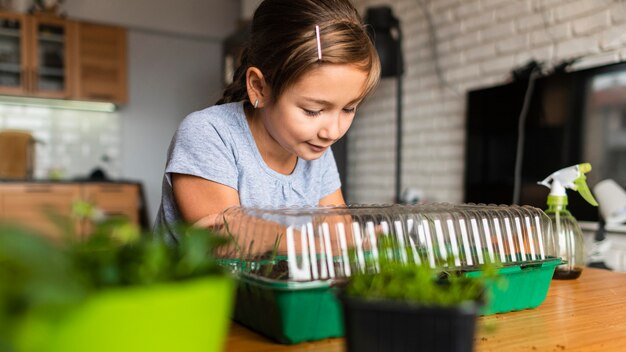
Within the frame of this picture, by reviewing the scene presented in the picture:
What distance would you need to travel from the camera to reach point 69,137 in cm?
431

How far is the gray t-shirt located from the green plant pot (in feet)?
1.83

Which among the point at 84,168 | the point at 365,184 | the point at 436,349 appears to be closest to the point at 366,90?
the point at 436,349

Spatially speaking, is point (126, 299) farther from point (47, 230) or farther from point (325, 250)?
point (325, 250)

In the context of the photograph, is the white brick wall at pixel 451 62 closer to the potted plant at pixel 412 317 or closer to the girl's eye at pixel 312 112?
the girl's eye at pixel 312 112

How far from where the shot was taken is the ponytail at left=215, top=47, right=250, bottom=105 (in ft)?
3.58

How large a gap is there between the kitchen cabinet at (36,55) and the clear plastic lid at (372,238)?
3.89 m

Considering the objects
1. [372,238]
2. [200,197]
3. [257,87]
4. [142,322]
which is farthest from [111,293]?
[257,87]

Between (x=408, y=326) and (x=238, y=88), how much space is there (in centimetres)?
86

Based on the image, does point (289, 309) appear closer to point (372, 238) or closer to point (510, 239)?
point (372, 238)

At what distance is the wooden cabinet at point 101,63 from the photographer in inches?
161

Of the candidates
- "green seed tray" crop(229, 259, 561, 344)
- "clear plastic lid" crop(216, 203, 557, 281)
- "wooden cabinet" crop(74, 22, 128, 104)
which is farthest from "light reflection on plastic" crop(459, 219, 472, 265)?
"wooden cabinet" crop(74, 22, 128, 104)

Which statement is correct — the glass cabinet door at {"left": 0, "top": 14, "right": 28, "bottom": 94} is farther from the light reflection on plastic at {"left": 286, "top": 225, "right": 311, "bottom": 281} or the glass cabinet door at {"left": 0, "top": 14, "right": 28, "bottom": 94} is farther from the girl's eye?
the light reflection on plastic at {"left": 286, "top": 225, "right": 311, "bottom": 281}

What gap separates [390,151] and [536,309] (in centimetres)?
246

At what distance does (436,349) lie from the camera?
0.34 m
